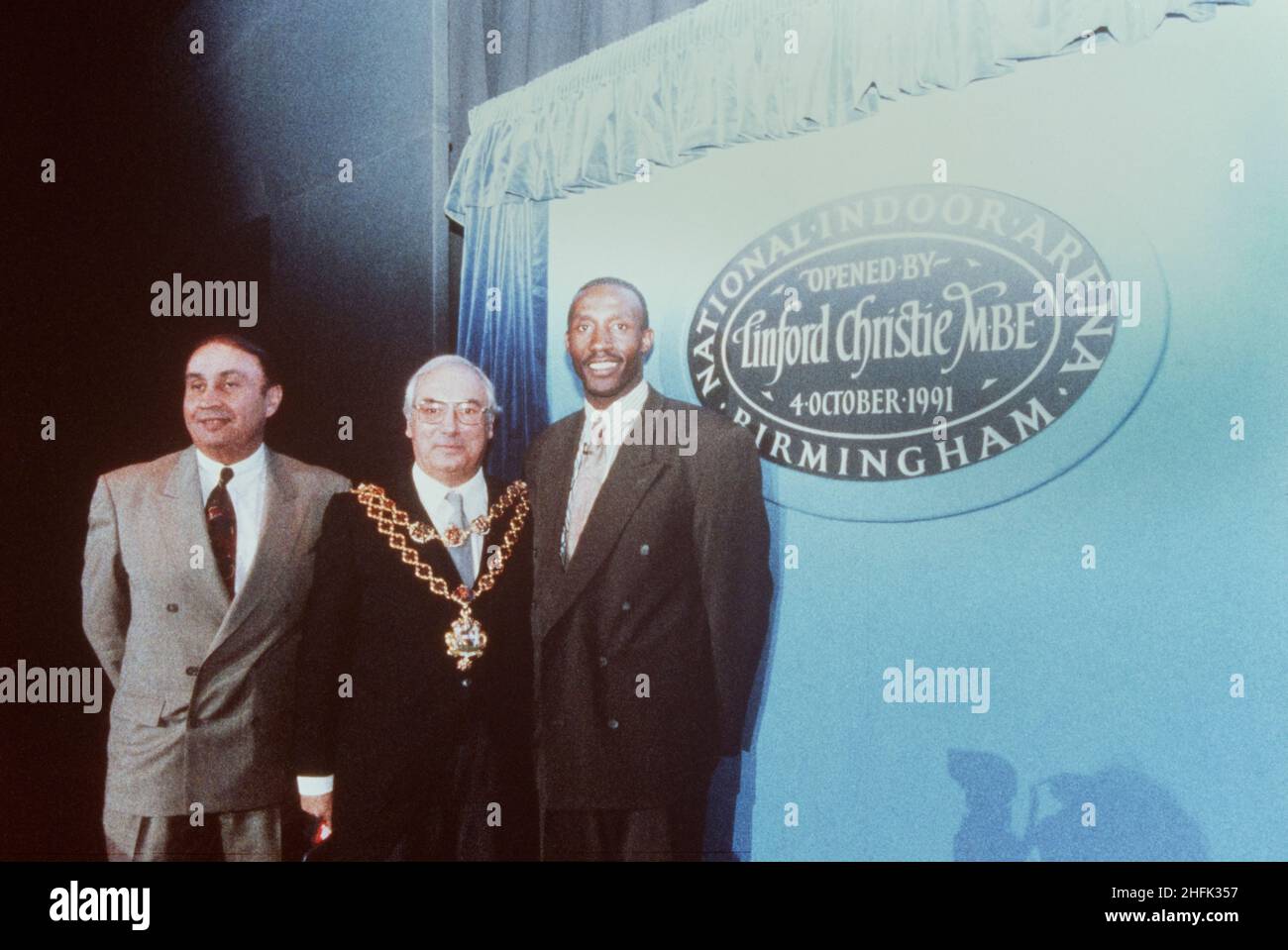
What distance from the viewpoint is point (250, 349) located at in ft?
6.87

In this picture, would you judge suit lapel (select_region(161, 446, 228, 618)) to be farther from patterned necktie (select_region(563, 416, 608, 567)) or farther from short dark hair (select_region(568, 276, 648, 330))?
short dark hair (select_region(568, 276, 648, 330))

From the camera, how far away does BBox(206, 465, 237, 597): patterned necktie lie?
200 cm

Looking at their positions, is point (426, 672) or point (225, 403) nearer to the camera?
point (426, 672)

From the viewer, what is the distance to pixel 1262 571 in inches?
70.8

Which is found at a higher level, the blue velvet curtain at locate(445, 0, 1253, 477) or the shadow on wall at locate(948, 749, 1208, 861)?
the blue velvet curtain at locate(445, 0, 1253, 477)

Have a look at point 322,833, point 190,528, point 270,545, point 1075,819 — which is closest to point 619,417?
point 270,545

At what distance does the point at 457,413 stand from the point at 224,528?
0.58 metres

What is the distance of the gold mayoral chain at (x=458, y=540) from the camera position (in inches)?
75.8

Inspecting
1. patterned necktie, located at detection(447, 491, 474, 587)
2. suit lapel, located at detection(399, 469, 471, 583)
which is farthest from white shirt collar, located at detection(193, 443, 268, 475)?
patterned necktie, located at detection(447, 491, 474, 587)

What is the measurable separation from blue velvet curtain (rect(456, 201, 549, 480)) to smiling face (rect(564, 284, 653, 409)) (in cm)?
Result: 12

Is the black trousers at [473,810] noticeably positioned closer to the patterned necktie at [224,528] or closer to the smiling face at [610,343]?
the patterned necktie at [224,528]

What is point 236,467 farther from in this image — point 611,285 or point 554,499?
point 611,285
